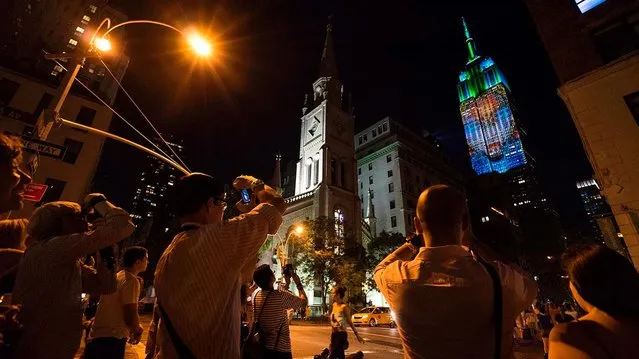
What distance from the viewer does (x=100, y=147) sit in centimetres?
2709

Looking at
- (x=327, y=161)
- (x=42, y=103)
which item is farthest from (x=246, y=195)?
(x=327, y=161)

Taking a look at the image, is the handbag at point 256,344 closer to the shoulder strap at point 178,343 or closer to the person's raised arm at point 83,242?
the person's raised arm at point 83,242

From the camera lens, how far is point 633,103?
1080cm

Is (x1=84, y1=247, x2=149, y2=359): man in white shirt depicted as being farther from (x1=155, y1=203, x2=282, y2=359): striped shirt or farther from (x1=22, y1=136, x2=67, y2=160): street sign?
(x1=22, y1=136, x2=67, y2=160): street sign

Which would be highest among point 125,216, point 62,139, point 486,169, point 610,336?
point 486,169

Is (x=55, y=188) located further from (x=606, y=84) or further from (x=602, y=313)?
(x=606, y=84)

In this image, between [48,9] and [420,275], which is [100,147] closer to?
[48,9]

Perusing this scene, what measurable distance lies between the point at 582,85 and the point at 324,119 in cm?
3919

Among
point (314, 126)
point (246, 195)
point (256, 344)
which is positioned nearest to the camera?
point (246, 195)

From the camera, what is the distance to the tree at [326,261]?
108 feet

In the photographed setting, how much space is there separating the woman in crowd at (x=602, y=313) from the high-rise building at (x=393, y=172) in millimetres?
50478

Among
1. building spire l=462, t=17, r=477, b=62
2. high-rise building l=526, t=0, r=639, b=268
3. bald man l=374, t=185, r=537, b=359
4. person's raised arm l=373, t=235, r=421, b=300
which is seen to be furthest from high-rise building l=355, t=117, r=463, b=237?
building spire l=462, t=17, r=477, b=62

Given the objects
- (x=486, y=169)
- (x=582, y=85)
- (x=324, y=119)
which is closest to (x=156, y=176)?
(x=324, y=119)

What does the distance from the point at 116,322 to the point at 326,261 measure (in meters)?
31.2
